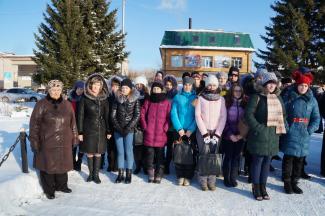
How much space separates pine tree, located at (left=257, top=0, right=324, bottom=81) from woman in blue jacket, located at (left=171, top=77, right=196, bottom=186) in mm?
19184

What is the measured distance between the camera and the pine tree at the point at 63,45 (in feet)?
65.1

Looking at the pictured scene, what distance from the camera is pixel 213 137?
5.38 meters

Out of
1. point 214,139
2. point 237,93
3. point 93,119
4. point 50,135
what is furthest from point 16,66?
point 214,139

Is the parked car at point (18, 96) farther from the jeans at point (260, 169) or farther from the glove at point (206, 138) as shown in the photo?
the jeans at point (260, 169)

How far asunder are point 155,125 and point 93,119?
109 cm

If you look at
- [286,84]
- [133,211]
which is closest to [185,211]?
[133,211]

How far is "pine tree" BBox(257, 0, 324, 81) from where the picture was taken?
23234mm

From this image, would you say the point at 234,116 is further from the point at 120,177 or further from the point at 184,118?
the point at 120,177

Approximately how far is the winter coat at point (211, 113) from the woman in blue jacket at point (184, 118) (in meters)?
0.26

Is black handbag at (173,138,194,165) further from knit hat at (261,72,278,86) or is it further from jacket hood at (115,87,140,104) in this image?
knit hat at (261,72,278,86)

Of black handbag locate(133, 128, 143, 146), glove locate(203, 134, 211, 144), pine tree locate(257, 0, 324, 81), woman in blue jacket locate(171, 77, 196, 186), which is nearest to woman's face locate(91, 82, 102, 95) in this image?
black handbag locate(133, 128, 143, 146)

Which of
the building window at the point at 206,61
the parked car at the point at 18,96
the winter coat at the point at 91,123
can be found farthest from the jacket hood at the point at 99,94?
the building window at the point at 206,61

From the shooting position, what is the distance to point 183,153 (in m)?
5.71

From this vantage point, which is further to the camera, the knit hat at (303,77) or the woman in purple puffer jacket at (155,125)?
the woman in purple puffer jacket at (155,125)
